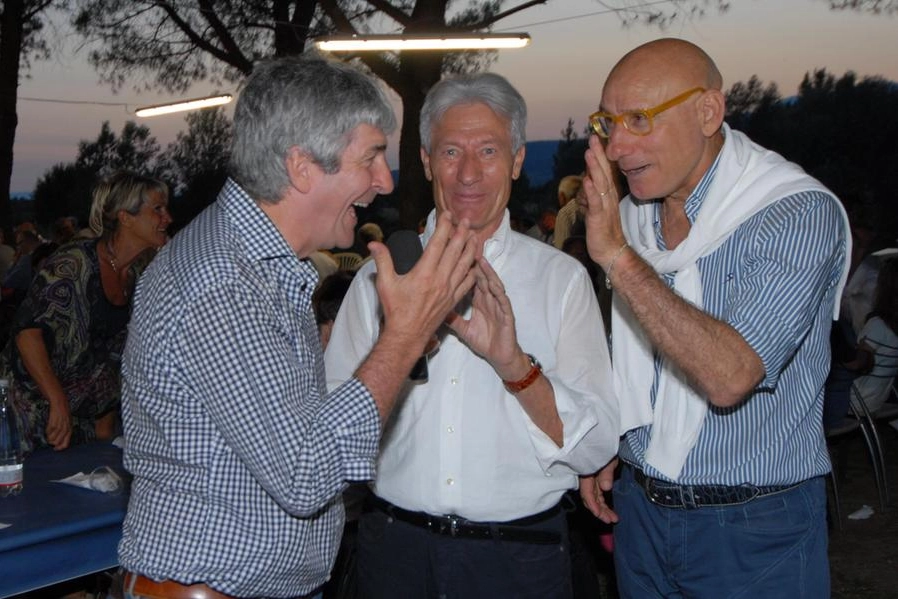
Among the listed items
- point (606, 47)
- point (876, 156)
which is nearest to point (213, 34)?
point (606, 47)

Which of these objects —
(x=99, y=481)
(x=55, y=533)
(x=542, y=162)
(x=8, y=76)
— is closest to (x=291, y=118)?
(x=55, y=533)

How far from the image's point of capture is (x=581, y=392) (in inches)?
96.4

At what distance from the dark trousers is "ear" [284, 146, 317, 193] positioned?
95 centimetres

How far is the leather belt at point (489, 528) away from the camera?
2.46m

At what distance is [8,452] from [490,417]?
1.64m

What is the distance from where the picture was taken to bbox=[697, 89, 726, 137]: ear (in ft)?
7.84

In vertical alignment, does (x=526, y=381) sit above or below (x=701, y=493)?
above

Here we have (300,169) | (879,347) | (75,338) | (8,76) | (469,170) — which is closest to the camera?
(300,169)

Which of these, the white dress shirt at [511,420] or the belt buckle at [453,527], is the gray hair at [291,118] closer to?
the white dress shirt at [511,420]

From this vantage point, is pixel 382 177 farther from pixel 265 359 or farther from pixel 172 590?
pixel 172 590

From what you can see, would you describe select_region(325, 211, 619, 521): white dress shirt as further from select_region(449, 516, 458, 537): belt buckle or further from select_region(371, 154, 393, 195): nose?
select_region(371, 154, 393, 195): nose

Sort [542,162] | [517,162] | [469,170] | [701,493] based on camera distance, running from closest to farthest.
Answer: [701,493] → [469,170] → [517,162] → [542,162]

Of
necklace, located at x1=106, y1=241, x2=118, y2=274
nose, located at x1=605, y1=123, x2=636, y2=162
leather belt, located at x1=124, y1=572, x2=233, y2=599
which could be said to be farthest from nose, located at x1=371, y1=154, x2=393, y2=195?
necklace, located at x1=106, y1=241, x2=118, y2=274

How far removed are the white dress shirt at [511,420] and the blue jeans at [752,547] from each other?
0.26 metres
